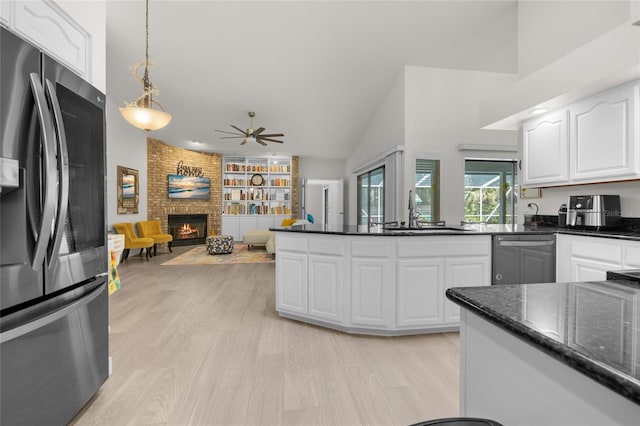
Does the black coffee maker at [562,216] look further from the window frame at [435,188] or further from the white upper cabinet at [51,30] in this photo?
the white upper cabinet at [51,30]

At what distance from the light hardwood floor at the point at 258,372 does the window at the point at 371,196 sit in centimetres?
384

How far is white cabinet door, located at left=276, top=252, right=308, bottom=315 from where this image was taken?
2.95 metres

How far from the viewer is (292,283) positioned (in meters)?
3.03

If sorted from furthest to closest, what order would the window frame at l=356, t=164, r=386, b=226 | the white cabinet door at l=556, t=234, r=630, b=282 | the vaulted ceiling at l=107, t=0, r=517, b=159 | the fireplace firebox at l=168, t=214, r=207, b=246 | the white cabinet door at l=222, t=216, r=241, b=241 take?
the white cabinet door at l=222, t=216, r=241, b=241 < the fireplace firebox at l=168, t=214, r=207, b=246 < the window frame at l=356, t=164, r=386, b=226 < the vaulted ceiling at l=107, t=0, r=517, b=159 < the white cabinet door at l=556, t=234, r=630, b=282

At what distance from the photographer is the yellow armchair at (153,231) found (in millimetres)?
6848

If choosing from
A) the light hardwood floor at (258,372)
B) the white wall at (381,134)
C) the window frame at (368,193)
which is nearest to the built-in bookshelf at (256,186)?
the white wall at (381,134)

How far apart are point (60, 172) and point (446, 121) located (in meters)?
5.23

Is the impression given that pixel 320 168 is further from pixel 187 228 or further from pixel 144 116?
pixel 144 116

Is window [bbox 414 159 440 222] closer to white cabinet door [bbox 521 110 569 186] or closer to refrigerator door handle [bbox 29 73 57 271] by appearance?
white cabinet door [bbox 521 110 569 186]

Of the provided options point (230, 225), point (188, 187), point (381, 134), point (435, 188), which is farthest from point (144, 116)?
point (230, 225)

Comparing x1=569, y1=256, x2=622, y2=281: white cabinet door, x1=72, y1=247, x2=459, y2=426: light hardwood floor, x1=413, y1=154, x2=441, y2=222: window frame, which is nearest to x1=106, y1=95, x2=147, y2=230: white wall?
x1=72, y1=247, x2=459, y2=426: light hardwood floor


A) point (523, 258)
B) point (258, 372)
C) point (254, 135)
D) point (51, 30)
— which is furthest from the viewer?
point (254, 135)

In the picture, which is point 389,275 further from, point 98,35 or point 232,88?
point 232,88

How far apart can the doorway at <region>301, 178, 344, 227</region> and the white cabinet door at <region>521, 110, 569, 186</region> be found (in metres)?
6.07
